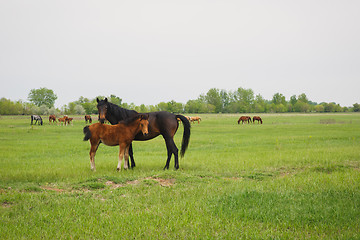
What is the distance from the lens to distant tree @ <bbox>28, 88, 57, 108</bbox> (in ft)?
470

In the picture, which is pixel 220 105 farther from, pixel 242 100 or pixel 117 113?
pixel 117 113

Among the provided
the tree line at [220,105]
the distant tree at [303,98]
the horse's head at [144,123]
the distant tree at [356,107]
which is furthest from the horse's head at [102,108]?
the distant tree at [303,98]

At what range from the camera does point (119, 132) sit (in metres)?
10.4

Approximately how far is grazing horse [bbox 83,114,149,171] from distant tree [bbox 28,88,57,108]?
483 feet

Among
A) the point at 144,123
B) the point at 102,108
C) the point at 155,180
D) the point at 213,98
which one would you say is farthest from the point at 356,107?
the point at 155,180

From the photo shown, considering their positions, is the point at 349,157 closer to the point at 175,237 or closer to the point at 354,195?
the point at 354,195

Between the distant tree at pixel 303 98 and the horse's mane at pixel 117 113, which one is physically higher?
the distant tree at pixel 303 98

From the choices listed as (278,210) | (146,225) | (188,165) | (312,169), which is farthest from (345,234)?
(188,165)

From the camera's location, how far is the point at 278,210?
19.1ft

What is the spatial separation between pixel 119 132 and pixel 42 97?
154255 millimetres

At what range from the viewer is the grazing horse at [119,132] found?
401 inches

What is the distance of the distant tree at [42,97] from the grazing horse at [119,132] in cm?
14728

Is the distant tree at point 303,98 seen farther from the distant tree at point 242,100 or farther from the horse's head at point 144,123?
the horse's head at point 144,123

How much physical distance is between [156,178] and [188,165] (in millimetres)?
2979
